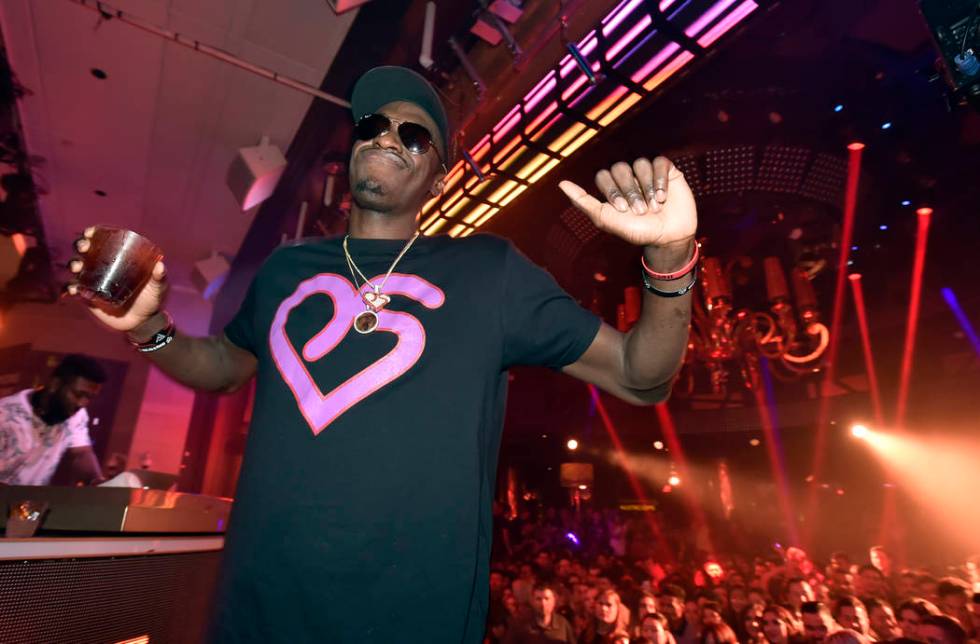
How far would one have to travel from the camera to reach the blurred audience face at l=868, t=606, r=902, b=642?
582cm

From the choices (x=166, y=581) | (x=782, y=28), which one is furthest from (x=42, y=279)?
(x=782, y=28)

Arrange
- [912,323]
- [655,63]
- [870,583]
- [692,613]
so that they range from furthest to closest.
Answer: [912,323], [870,583], [692,613], [655,63]

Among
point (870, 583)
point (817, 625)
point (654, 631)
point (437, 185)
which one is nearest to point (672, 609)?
point (654, 631)

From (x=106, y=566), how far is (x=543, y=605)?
19.8ft

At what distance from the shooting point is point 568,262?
591 cm


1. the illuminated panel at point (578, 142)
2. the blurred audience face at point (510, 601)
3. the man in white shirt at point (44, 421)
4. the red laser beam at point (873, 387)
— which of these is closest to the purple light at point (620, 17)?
the illuminated panel at point (578, 142)

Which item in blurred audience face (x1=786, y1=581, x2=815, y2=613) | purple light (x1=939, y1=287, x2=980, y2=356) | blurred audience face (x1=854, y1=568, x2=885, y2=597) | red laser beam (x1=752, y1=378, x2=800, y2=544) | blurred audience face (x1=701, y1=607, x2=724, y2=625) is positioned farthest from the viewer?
red laser beam (x1=752, y1=378, x2=800, y2=544)

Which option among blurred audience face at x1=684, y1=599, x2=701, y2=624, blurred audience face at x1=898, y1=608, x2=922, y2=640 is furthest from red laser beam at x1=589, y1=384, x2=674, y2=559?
blurred audience face at x1=898, y1=608, x2=922, y2=640

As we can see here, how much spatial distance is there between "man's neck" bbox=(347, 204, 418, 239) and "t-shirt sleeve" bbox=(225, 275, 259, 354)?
1.00 feet

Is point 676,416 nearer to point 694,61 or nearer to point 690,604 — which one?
point 690,604

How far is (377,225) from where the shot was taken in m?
1.48

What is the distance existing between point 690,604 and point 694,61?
6.95m

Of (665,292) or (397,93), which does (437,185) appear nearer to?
(397,93)

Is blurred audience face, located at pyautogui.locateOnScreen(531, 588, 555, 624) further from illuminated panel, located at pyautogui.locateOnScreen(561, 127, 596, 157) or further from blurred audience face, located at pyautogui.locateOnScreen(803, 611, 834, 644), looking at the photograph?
illuminated panel, located at pyautogui.locateOnScreen(561, 127, 596, 157)
